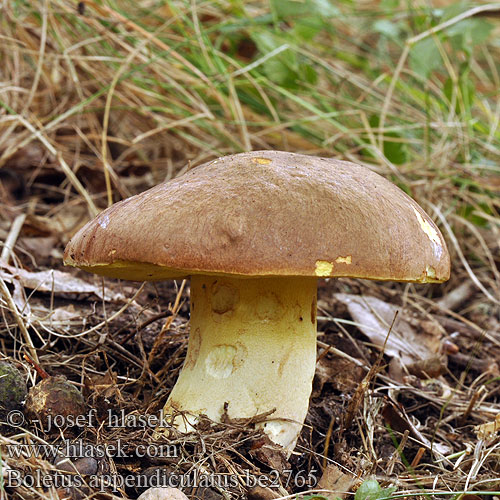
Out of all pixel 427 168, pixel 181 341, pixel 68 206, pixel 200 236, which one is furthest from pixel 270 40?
Answer: pixel 200 236

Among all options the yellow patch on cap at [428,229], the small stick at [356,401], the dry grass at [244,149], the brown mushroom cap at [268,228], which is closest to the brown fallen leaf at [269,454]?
the dry grass at [244,149]

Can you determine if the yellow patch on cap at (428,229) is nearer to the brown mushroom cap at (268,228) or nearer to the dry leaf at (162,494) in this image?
the brown mushroom cap at (268,228)

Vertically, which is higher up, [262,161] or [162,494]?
[262,161]

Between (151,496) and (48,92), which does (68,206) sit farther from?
(151,496)

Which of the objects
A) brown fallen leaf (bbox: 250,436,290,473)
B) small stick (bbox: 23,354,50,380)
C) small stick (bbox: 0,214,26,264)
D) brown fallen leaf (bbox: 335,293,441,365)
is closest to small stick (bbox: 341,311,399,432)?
brown fallen leaf (bbox: 250,436,290,473)

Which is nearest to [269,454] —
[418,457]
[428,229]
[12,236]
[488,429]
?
[418,457]

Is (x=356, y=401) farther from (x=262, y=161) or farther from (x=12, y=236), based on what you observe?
(x=12, y=236)
